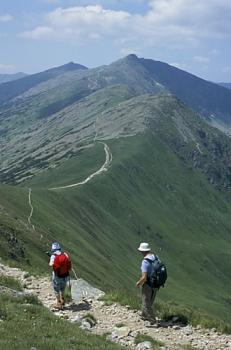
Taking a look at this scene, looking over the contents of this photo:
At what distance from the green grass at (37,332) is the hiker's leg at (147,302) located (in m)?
3.24

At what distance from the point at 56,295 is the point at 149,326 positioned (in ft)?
15.8

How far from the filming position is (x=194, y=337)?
2052 cm

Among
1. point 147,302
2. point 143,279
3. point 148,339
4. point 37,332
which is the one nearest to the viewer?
point 37,332

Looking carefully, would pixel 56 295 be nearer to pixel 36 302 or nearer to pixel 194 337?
pixel 36 302

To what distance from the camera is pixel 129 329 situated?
811 inches

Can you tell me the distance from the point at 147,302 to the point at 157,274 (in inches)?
57.5

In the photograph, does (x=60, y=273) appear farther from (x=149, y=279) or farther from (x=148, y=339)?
(x=148, y=339)

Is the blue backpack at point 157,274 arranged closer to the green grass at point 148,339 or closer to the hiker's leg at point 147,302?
the hiker's leg at point 147,302

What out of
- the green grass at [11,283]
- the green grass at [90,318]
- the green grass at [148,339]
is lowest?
the green grass at [148,339]

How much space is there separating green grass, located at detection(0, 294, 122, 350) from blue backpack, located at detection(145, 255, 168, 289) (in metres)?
3.42

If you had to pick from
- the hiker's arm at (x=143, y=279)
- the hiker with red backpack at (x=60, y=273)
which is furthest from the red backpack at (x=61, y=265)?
the hiker's arm at (x=143, y=279)

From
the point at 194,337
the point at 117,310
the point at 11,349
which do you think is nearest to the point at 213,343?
the point at 194,337

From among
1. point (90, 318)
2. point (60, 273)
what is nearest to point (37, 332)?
point (90, 318)

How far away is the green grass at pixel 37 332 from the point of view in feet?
51.1
